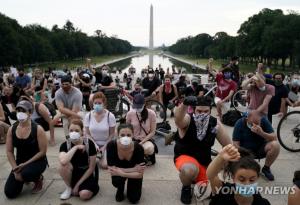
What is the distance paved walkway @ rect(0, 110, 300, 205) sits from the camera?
4867 mm

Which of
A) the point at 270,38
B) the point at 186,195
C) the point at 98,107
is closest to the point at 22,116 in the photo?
the point at 98,107

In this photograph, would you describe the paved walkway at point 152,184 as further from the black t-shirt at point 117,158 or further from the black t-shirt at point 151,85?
the black t-shirt at point 151,85

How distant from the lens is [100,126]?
19.8ft

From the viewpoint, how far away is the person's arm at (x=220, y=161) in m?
2.71

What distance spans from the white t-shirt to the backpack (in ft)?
14.5

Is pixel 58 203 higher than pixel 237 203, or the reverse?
pixel 237 203

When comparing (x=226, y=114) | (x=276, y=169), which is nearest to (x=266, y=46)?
(x=226, y=114)

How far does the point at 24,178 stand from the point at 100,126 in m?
1.52

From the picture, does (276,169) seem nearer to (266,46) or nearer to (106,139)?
(106,139)

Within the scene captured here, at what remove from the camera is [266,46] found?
57.8m

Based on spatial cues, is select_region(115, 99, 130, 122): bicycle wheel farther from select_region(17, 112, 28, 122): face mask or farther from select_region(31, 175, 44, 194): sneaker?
select_region(17, 112, 28, 122): face mask

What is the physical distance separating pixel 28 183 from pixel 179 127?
7.78 ft

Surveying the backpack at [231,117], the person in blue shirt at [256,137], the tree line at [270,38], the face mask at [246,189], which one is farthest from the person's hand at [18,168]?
the tree line at [270,38]

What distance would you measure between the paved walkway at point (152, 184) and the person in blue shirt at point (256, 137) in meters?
0.47
